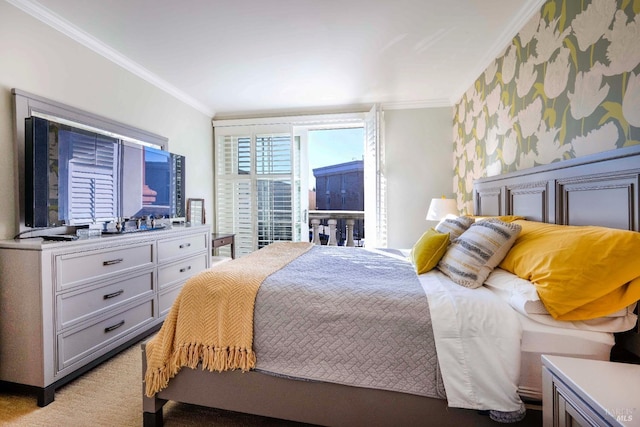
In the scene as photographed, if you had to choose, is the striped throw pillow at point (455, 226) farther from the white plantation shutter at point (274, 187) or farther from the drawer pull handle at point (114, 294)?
the white plantation shutter at point (274, 187)

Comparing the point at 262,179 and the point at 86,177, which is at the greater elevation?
the point at 262,179

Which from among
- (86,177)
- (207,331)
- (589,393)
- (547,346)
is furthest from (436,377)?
(86,177)

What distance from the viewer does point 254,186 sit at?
440 centimetres

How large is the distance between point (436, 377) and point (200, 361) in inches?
41.6

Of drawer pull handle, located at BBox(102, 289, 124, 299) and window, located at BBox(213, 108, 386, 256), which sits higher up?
window, located at BBox(213, 108, 386, 256)

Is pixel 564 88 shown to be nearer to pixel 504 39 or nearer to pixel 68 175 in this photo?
pixel 504 39

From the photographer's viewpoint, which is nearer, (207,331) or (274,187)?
(207,331)

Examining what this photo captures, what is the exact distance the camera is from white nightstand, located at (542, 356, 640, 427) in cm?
70

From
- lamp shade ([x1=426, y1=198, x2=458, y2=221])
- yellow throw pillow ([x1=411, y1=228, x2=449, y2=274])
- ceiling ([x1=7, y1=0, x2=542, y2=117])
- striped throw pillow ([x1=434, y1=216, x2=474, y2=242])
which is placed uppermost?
ceiling ([x1=7, y1=0, x2=542, y2=117])

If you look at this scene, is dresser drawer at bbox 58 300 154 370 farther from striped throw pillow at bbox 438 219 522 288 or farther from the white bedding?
the white bedding

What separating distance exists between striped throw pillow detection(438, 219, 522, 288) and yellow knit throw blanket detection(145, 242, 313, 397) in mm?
999

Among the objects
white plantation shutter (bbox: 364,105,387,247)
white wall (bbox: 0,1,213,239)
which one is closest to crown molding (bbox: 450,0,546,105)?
white plantation shutter (bbox: 364,105,387,247)

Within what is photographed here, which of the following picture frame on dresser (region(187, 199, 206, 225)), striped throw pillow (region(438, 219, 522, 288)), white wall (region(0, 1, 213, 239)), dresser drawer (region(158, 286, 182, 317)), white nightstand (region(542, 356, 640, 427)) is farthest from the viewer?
picture frame on dresser (region(187, 199, 206, 225))

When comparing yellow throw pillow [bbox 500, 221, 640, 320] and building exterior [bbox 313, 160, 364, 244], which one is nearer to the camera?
yellow throw pillow [bbox 500, 221, 640, 320]
